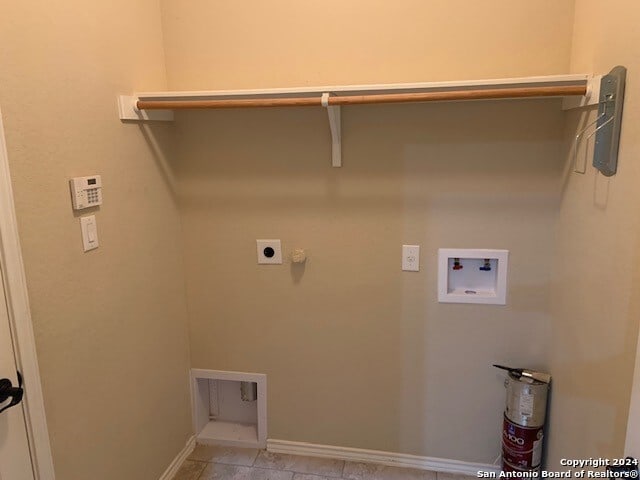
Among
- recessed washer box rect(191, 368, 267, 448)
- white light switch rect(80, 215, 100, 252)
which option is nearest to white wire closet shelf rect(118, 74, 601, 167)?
white light switch rect(80, 215, 100, 252)

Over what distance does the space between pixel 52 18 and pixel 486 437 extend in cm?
234

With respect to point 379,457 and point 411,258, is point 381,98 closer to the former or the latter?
point 411,258

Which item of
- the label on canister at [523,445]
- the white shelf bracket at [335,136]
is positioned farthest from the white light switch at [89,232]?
the label on canister at [523,445]

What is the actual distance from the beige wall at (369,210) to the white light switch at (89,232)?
1.95 ft

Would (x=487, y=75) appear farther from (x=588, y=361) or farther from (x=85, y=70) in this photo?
(x=85, y=70)

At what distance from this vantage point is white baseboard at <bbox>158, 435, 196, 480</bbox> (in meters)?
2.08

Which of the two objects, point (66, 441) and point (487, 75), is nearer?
point (66, 441)

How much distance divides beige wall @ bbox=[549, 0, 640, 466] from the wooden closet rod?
0.16 meters

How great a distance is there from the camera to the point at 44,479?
4.36 feet

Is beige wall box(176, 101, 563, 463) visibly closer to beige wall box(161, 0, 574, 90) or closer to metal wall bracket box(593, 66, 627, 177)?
beige wall box(161, 0, 574, 90)

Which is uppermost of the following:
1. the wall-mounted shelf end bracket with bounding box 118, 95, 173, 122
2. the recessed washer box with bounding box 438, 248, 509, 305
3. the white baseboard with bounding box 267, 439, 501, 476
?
the wall-mounted shelf end bracket with bounding box 118, 95, 173, 122

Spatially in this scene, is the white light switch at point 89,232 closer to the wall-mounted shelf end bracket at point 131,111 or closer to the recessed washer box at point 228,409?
the wall-mounted shelf end bracket at point 131,111

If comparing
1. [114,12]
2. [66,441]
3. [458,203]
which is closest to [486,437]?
[458,203]

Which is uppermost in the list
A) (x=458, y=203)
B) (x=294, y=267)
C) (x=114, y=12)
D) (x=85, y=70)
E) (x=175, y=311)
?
(x=114, y=12)
